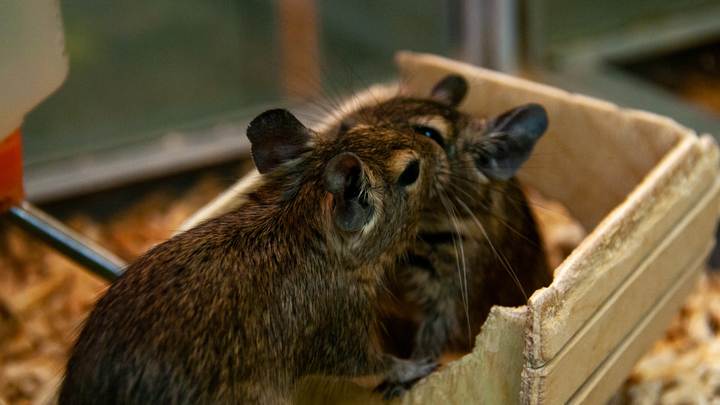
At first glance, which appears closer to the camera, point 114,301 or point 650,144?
point 114,301

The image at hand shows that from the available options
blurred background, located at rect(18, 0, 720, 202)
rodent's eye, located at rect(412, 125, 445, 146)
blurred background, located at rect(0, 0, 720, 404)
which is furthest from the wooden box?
blurred background, located at rect(18, 0, 720, 202)

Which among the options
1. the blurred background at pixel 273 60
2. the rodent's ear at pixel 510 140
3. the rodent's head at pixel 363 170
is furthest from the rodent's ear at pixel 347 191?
the blurred background at pixel 273 60

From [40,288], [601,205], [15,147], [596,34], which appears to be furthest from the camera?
[596,34]

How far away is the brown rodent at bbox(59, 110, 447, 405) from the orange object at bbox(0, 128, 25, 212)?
24.0 inches

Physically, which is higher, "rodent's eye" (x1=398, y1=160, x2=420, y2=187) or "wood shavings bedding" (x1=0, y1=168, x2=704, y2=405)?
"rodent's eye" (x1=398, y1=160, x2=420, y2=187)

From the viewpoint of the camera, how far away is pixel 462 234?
2.15 meters

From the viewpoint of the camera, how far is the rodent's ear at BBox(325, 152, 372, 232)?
5.15 ft

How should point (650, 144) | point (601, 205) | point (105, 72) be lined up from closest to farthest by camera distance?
point (650, 144) → point (601, 205) → point (105, 72)

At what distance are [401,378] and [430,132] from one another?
0.72 m

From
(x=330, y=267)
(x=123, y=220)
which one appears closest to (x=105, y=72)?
(x=123, y=220)

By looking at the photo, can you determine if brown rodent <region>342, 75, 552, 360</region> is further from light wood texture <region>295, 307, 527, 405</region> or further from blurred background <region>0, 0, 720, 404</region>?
blurred background <region>0, 0, 720, 404</region>

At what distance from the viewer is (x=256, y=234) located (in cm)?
172

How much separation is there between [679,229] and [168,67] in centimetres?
301

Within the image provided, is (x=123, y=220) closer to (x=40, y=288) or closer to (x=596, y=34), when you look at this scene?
(x=40, y=288)
